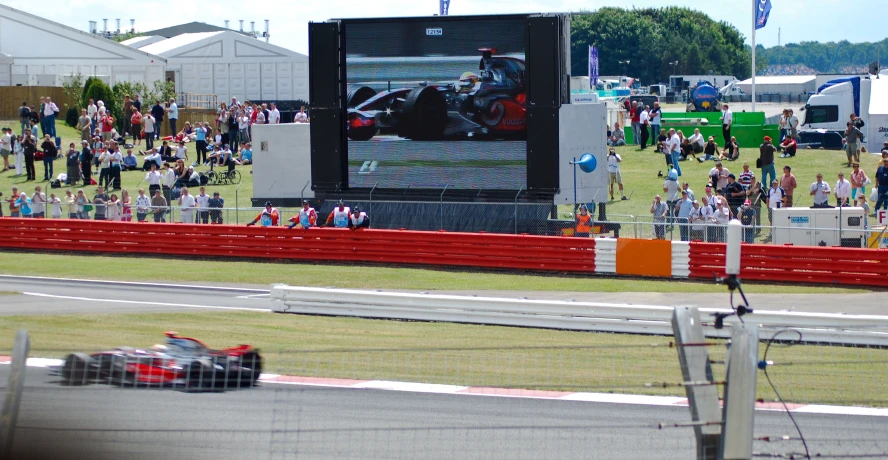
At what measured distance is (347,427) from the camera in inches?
311

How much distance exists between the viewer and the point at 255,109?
3769 centimetres

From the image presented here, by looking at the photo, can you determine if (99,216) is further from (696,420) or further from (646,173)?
(696,420)

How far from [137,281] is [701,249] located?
11.9 meters

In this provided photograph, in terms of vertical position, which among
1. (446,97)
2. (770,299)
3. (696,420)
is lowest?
(770,299)

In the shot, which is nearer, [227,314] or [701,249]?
[227,314]

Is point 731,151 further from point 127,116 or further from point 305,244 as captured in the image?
point 127,116

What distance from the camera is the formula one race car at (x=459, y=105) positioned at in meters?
22.9

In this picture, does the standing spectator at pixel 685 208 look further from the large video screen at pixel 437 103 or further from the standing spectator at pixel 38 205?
the standing spectator at pixel 38 205

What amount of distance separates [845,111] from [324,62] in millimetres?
25296

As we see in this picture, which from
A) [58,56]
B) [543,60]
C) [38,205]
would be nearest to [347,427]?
[543,60]

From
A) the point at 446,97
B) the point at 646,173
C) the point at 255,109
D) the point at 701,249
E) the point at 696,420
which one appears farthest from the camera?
the point at 255,109

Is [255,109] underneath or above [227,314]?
above

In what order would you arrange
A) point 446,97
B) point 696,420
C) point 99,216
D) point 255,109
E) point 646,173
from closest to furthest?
1. point 696,420
2. point 446,97
3. point 99,216
4. point 646,173
5. point 255,109

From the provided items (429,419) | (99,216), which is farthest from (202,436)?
(99,216)
